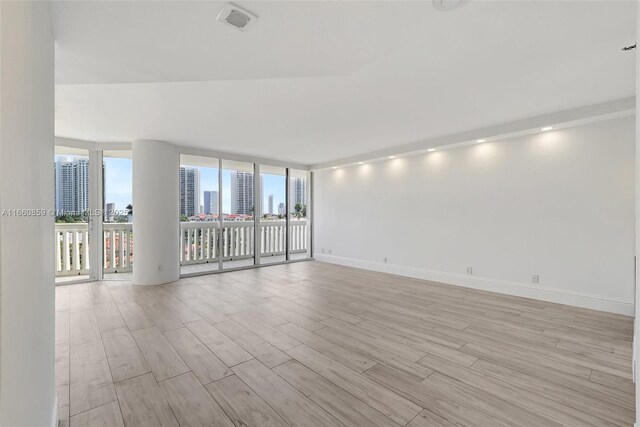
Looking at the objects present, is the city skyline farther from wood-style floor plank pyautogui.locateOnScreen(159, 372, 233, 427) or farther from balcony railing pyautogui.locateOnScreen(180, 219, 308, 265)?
wood-style floor plank pyautogui.locateOnScreen(159, 372, 233, 427)

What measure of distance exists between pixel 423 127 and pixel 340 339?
3.15 meters

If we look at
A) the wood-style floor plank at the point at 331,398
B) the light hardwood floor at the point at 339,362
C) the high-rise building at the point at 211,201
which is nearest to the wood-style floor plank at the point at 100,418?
the light hardwood floor at the point at 339,362

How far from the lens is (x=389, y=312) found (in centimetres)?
339

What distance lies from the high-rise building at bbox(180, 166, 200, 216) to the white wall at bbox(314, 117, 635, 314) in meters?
3.62

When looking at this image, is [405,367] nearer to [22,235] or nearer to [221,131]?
[22,235]

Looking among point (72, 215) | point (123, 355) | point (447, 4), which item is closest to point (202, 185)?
point (72, 215)

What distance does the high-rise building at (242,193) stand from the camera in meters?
6.18

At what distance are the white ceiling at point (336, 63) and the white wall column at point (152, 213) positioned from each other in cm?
81

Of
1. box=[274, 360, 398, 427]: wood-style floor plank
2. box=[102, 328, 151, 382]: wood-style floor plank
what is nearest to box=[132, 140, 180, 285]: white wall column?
→ box=[102, 328, 151, 382]: wood-style floor plank

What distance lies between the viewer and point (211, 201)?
5855mm

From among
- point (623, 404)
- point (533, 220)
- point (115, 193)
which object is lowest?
point (623, 404)

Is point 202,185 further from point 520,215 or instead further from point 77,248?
point 520,215

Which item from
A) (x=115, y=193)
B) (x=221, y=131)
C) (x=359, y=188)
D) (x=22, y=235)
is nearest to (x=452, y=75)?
(x=22, y=235)

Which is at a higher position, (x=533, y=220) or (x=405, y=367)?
(x=533, y=220)
